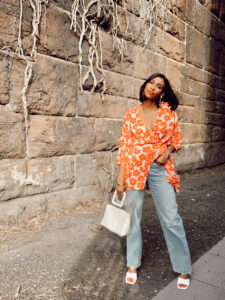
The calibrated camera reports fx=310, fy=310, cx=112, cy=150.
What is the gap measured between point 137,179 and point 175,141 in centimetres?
47

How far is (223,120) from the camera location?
8703mm

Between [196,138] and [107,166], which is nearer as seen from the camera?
[107,166]

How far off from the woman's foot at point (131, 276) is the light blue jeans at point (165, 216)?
20 cm

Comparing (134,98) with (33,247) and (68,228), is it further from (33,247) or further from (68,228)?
(33,247)

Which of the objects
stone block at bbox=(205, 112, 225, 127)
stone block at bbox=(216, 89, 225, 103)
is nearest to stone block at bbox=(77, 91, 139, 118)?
stone block at bbox=(205, 112, 225, 127)

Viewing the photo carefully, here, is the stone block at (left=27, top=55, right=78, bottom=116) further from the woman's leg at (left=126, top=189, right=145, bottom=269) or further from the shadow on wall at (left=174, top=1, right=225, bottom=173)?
the shadow on wall at (left=174, top=1, right=225, bottom=173)

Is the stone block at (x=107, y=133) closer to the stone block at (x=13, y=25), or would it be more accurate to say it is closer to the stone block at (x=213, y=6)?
the stone block at (x=13, y=25)

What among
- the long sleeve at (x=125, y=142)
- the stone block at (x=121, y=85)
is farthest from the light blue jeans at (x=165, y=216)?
the stone block at (x=121, y=85)

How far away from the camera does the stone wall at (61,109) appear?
3506 millimetres

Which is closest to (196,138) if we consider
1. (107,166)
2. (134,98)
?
(134,98)

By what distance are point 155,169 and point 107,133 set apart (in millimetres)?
2384

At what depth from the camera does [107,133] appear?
4.82 metres

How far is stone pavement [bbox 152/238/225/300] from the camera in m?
2.37

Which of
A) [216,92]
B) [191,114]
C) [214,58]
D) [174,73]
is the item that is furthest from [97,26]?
[216,92]
